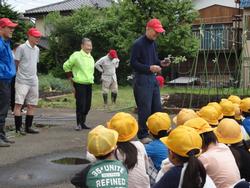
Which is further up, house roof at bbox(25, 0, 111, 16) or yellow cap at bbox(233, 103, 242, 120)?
house roof at bbox(25, 0, 111, 16)

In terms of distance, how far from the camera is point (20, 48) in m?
8.38

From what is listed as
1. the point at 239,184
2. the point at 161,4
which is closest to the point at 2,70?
the point at 239,184

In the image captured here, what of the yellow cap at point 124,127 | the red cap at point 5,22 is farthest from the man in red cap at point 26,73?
the yellow cap at point 124,127

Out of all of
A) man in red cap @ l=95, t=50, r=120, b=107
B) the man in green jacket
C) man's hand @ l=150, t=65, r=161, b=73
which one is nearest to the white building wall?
man in red cap @ l=95, t=50, r=120, b=107

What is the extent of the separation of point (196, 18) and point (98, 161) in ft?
70.1

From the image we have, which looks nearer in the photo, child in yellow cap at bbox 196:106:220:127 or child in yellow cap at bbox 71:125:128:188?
child in yellow cap at bbox 71:125:128:188

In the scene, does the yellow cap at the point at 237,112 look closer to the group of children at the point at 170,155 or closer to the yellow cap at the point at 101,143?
the group of children at the point at 170,155

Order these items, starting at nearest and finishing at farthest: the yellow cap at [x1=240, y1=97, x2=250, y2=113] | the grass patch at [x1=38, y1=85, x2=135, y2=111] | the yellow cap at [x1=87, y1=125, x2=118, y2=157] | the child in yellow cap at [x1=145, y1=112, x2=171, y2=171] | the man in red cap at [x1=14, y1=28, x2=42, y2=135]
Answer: the yellow cap at [x1=87, y1=125, x2=118, y2=157]
the child in yellow cap at [x1=145, y1=112, x2=171, y2=171]
the yellow cap at [x1=240, y1=97, x2=250, y2=113]
the man in red cap at [x1=14, y1=28, x2=42, y2=135]
the grass patch at [x1=38, y1=85, x2=135, y2=111]

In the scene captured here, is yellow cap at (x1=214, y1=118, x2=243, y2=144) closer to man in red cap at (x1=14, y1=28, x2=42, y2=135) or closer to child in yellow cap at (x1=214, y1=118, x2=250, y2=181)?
child in yellow cap at (x1=214, y1=118, x2=250, y2=181)

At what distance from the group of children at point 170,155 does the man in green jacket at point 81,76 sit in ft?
13.7

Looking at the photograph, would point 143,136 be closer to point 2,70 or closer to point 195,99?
point 2,70

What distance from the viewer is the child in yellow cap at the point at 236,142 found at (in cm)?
425

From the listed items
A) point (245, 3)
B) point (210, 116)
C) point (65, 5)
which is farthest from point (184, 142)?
point (65, 5)

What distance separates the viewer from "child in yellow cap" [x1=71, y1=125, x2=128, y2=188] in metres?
3.41
